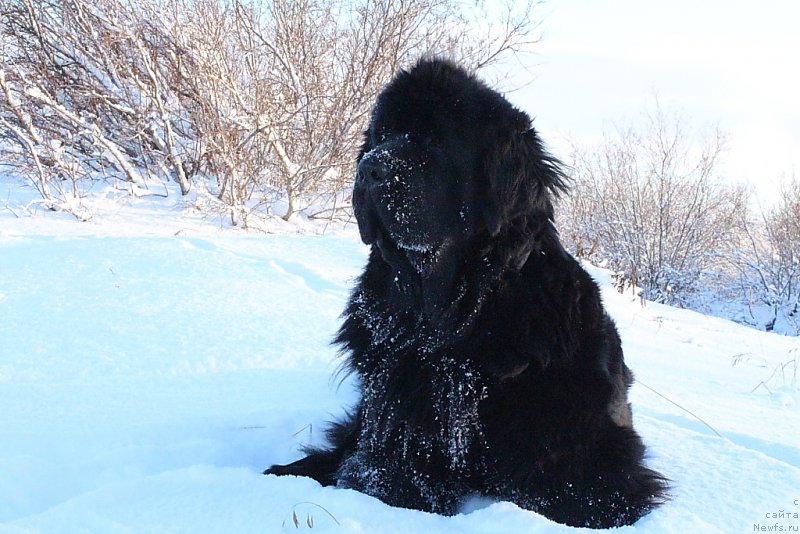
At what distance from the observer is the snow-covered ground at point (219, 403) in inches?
63.7

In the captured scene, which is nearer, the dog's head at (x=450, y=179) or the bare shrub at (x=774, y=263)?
the dog's head at (x=450, y=179)

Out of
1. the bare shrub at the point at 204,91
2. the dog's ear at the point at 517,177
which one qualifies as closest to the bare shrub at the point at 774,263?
the bare shrub at the point at 204,91

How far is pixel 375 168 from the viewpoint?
2.11m

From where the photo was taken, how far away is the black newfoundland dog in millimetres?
1988

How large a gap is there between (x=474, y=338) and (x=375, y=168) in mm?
650

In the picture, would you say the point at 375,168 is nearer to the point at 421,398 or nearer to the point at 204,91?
the point at 421,398

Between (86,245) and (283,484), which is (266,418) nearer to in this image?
(283,484)

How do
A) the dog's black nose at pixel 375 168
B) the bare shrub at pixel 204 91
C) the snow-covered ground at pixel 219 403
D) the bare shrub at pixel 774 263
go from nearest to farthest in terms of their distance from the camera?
1. the snow-covered ground at pixel 219 403
2. the dog's black nose at pixel 375 168
3. the bare shrub at pixel 204 91
4. the bare shrub at pixel 774 263

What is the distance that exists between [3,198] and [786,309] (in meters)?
16.8

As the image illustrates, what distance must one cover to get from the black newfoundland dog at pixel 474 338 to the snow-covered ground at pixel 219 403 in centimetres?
19

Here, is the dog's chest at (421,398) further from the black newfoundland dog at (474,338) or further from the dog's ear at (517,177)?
the dog's ear at (517,177)

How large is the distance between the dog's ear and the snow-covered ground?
0.94m

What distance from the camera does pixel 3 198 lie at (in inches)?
298

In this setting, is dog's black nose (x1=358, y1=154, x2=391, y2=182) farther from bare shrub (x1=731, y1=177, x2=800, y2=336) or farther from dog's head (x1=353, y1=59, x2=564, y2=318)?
bare shrub (x1=731, y1=177, x2=800, y2=336)
